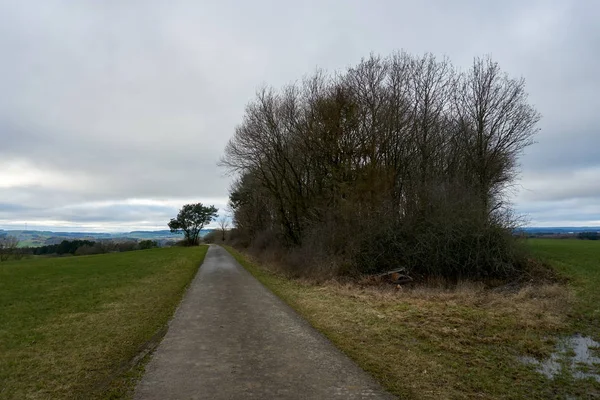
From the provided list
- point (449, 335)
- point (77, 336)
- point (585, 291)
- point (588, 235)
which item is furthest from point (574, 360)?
point (588, 235)

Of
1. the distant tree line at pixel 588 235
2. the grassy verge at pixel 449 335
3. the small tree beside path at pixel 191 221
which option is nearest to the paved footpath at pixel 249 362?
the grassy verge at pixel 449 335

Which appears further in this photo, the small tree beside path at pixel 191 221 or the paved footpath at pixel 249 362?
the small tree beside path at pixel 191 221

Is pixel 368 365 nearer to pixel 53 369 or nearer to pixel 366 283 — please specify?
pixel 53 369

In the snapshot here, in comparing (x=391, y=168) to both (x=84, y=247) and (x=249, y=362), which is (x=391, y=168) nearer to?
(x=249, y=362)

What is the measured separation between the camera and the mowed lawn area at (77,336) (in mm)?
5438

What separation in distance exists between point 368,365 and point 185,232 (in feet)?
264

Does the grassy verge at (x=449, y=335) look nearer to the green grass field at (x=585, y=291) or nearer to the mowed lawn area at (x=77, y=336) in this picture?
the green grass field at (x=585, y=291)

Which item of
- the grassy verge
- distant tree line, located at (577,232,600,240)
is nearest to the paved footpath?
the grassy verge

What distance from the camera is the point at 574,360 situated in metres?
6.59

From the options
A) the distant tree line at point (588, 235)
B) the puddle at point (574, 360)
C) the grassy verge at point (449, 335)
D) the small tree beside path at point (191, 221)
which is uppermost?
the small tree beside path at point (191, 221)

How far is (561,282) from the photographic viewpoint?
1561 centimetres

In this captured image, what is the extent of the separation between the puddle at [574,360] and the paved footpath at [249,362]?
119 inches

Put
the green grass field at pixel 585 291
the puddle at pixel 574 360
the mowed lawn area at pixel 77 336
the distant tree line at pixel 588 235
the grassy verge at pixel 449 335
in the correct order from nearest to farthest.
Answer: the grassy verge at pixel 449 335 < the mowed lawn area at pixel 77 336 < the puddle at pixel 574 360 < the green grass field at pixel 585 291 < the distant tree line at pixel 588 235

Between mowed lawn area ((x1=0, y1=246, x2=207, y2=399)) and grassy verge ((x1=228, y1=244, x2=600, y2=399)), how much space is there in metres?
3.76
